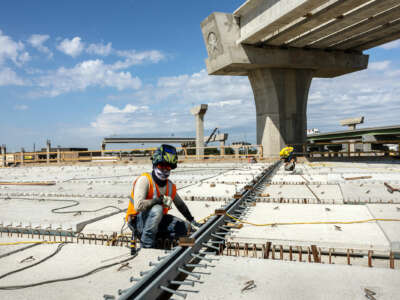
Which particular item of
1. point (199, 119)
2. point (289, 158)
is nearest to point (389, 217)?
point (289, 158)

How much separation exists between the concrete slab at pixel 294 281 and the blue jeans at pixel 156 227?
92 centimetres

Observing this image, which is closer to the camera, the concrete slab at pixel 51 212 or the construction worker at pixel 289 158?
the concrete slab at pixel 51 212

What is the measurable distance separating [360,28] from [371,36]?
2.49 metres

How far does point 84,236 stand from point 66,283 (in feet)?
5.94

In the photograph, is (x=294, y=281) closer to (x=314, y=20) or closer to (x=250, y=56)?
(x=314, y=20)

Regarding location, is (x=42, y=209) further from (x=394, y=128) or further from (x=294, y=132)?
(x=394, y=128)

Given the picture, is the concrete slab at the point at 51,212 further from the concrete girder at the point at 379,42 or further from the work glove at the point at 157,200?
the concrete girder at the point at 379,42

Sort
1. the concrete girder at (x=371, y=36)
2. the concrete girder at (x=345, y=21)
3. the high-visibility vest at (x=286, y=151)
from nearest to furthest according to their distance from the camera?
1. the high-visibility vest at (x=286, y=151)
2. the concrete girder at (x=345, y=21)
3. the concrete girder at (x=371, y=36)

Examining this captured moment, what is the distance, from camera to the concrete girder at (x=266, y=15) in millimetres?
14273

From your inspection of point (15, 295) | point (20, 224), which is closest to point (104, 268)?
point (15, 295)

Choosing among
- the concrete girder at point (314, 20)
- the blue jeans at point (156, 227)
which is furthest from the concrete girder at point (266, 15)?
the blue jeans at point (156, 227)

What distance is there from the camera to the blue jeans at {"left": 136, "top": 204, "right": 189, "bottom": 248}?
3.24m

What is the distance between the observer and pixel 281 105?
2219 centimetres

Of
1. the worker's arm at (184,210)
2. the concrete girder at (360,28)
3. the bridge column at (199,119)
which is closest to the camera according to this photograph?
the worker's arm at (184,210)
